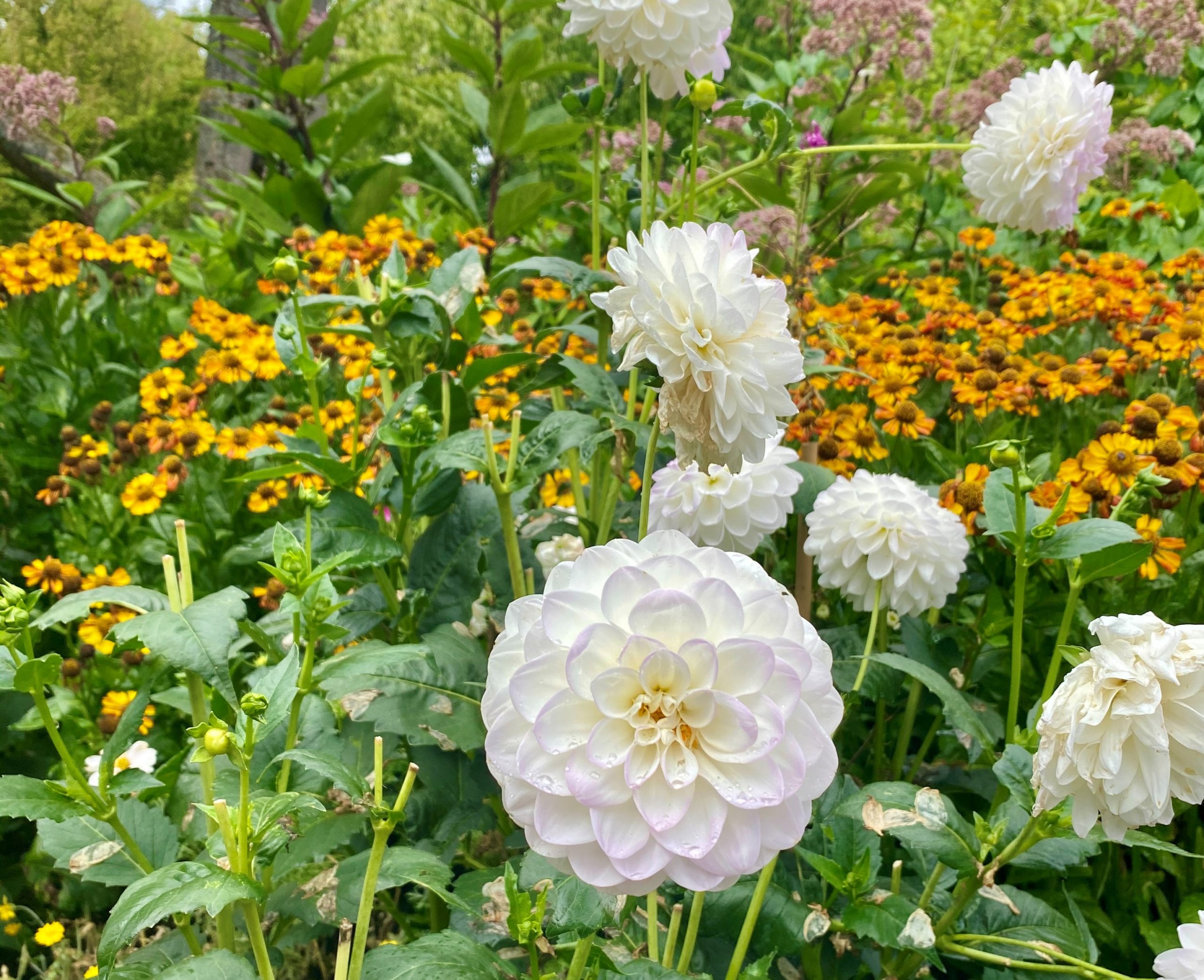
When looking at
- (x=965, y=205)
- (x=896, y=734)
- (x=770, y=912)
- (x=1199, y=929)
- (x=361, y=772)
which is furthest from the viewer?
(x=965, y=205)

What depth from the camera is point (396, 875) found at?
0.91 m

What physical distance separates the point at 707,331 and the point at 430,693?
0.62 m

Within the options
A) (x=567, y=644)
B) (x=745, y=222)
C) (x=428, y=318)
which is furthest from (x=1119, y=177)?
(x=567, y=644)

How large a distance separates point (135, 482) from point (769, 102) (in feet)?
5.62

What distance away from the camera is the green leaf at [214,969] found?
79cm

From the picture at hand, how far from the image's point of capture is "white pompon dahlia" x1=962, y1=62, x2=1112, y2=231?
4.78 feet

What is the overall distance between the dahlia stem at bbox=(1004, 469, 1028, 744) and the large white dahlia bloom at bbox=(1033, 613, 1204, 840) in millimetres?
313

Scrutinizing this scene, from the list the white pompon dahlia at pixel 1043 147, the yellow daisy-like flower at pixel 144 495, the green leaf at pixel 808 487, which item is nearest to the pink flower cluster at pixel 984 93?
the white pompon dahlia at pixel 1043 147

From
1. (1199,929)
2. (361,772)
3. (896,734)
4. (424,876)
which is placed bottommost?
(896,734)

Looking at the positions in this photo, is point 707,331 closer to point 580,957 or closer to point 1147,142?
point 580,957

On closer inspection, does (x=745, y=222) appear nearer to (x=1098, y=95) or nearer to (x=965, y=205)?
(x=1098, y=95)

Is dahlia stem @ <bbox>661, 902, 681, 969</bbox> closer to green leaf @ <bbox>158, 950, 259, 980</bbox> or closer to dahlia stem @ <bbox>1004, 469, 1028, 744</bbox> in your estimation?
green leaf @ <bbox>158, 950, 259, 980</bbox>

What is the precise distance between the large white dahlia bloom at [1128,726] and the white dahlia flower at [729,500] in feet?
1.81

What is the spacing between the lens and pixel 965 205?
13.2 ft
